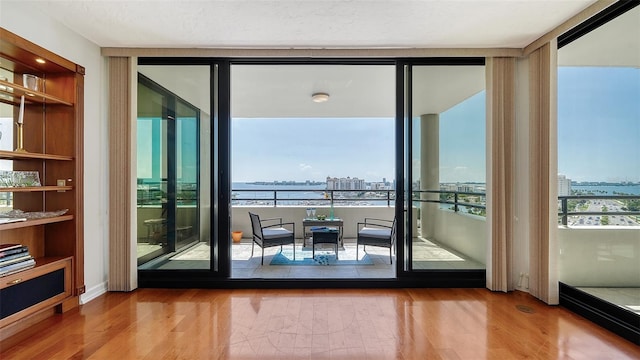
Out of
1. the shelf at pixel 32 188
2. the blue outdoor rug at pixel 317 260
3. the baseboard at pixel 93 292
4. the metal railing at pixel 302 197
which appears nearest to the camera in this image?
the shelf at pixel 32 188

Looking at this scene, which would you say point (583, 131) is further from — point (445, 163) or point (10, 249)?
point (10, 249)

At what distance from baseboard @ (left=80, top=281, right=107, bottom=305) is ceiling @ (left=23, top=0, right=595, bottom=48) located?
2421 mm

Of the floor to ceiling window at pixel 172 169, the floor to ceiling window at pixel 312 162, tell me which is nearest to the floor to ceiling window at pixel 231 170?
the floor to ceiling window at pixel 172 169

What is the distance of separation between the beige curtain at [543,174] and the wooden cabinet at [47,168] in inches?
168

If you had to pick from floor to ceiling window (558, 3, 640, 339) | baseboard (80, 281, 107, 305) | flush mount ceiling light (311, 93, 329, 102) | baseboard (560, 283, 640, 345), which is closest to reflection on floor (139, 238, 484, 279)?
Answer: baseboard (80, 281, 107, 305)

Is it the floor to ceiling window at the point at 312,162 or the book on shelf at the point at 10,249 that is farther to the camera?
the floor to ceiling window at the point at 312,162

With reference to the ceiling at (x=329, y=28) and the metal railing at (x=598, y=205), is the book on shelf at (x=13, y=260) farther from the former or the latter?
the metal railing at (x=598, y=205)

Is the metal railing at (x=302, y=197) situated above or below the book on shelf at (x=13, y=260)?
above

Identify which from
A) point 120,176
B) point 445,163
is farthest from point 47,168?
point 445,163

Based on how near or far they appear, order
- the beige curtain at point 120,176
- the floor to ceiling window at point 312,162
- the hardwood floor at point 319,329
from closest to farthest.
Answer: the hardwood floor at point 319,329
the beige curtain at point 120,176
the floor to ceiling window at point 312,162

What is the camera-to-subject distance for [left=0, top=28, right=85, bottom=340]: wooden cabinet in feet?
7.75

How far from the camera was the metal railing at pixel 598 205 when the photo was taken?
2328mm

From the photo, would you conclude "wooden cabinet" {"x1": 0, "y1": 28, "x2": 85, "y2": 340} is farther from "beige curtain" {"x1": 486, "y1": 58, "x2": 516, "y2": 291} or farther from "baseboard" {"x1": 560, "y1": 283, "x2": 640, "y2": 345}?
"baseboard" {"x1": 560, "y1": 283, "x2": 640, "y2": 345}

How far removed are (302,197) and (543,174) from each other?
4.49 meters
